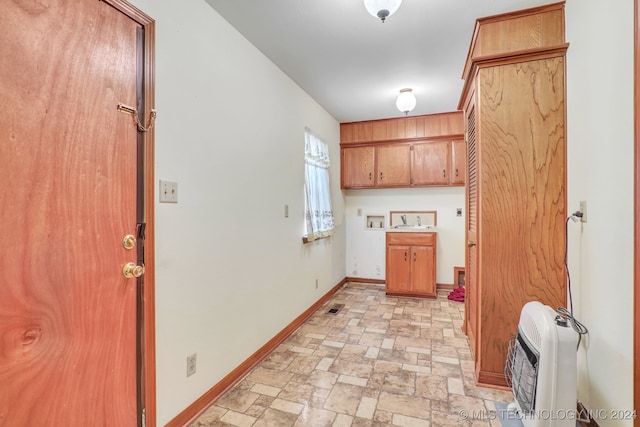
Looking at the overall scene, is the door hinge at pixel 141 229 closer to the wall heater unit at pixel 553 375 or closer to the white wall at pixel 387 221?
the wall heater unit at pixel 553 375

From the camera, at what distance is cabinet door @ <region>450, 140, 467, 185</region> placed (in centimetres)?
423

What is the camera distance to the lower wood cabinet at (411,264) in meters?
4.16

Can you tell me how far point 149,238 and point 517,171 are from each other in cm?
223

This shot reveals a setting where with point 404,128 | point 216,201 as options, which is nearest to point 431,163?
point 404,128

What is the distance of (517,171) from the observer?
78.4 inches

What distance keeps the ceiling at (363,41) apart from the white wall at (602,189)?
2.03 ft

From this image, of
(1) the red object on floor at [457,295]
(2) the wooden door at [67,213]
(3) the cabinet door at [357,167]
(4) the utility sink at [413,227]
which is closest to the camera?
(2) the wooden door at [67,213]

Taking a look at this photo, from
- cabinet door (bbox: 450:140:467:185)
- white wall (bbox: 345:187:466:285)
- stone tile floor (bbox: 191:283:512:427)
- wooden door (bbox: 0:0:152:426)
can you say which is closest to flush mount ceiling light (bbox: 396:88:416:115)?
cabinet door (bbox: 450:140:467:185)

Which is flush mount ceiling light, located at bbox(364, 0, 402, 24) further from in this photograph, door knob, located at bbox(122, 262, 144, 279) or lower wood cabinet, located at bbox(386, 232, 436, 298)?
lower wood cabinet, located at bbox(386, 232, 436, 298)

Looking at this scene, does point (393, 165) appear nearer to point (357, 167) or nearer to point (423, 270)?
point (357, 167)

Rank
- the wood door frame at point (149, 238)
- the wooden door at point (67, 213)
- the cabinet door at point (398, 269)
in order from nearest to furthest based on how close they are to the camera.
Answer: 1. the wooden door at point (67, 213)
2. the wood door frame at point (149, 238)
3. the cabinet door at point (398, 269)

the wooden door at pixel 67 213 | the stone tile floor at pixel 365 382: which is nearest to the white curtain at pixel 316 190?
the stone tile floor at pixel 365 382

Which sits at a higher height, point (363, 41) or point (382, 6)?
point (363, 41)

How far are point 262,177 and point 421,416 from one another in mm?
Answer: 1983
